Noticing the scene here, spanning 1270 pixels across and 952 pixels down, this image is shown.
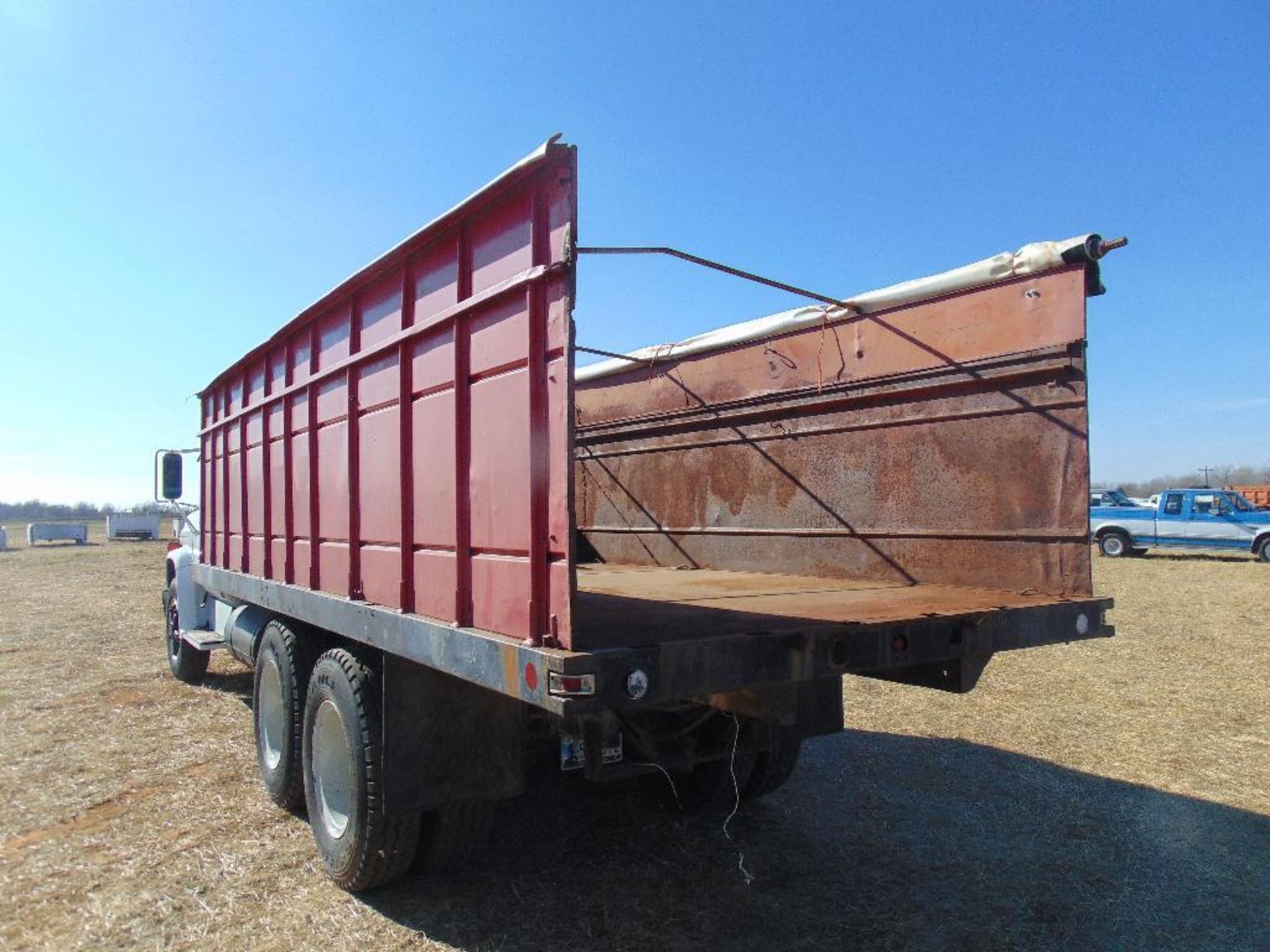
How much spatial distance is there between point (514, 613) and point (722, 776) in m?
2.46

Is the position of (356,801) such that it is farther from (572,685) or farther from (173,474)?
(173,474)

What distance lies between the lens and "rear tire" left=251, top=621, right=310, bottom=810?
4.59 m

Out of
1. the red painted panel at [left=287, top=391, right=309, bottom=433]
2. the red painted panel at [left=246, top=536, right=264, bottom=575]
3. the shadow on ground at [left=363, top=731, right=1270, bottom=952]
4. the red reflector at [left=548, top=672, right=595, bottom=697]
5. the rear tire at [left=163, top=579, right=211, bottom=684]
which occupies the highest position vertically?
the red painted panel at [left=287, top=391, right=309, bottom=433]

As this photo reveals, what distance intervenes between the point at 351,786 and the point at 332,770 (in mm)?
378

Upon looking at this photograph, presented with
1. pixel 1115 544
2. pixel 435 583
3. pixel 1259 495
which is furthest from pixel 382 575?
pixel 1259 495

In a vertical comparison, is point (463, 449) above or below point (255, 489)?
above

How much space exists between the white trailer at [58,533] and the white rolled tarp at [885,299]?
43.1 metres

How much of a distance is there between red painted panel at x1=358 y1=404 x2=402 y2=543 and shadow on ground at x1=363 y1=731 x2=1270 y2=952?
1542mm

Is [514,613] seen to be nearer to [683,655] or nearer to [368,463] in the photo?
[683,655]

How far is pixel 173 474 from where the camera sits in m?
8.30

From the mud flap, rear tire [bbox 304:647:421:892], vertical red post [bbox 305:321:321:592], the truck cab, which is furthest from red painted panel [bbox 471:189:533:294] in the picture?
the truck cab

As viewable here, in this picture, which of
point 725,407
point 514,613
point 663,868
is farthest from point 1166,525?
point 514,613

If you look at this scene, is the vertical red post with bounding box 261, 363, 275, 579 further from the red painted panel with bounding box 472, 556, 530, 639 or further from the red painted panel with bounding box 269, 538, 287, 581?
the red painted panel with bounding box 472, 556, 530, 639

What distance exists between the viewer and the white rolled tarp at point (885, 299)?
397 centimetres
